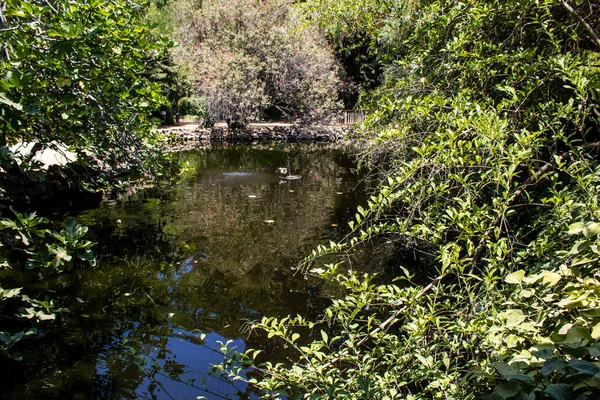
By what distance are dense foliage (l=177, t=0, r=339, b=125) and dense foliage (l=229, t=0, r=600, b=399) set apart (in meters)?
15.0

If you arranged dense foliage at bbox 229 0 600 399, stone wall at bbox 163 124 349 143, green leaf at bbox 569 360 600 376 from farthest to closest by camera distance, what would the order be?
stone wall at bbox 163 124 349 143, dense foliage at bbox 229 0 600 399, green leaf at bbox 569 360 600 376

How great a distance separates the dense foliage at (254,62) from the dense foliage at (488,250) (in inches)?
592

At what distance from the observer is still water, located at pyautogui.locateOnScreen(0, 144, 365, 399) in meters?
3.71

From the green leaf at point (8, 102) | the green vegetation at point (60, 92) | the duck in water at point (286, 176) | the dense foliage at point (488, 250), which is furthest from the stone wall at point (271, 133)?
the green leaf at point (8, 102)

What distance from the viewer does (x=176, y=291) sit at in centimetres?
537

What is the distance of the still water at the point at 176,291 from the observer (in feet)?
12.2

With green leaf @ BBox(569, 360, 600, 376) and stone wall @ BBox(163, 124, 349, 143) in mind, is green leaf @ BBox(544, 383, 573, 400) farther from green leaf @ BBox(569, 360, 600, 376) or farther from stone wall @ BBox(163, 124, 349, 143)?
stone wall @ BBox(163, 124, 349, 143)

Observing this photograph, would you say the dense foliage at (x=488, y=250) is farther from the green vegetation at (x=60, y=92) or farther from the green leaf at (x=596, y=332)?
the green vegetation at (x=60, y=92)

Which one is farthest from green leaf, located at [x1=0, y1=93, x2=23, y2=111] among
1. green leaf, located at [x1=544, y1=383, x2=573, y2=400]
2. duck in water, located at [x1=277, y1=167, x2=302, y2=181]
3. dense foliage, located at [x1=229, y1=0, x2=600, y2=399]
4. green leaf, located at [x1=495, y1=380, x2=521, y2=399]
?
duck in water, located at [x1=277, y1=167, x2=302, y2=181]

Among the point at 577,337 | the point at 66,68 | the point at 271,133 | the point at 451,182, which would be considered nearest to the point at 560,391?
the point at 577,337

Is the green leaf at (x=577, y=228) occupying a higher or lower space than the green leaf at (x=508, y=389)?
higher

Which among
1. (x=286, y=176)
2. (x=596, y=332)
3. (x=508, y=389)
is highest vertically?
(x=596, y=332)

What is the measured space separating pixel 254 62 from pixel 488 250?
17.5 meters

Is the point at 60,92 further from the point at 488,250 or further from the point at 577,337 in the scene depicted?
the point at 577,337
